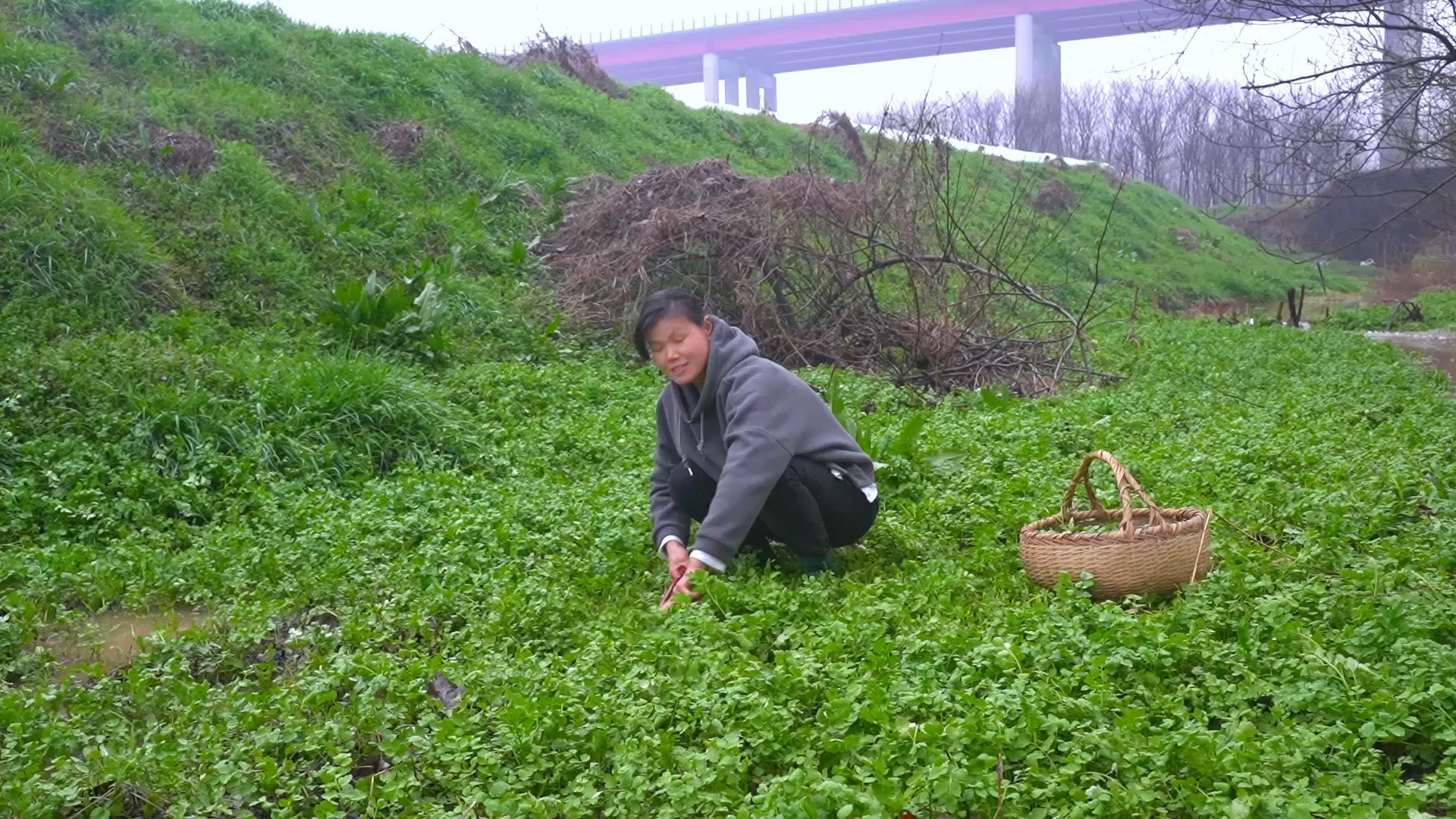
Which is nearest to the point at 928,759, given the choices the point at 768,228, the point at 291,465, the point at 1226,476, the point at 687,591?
the point at 687,591

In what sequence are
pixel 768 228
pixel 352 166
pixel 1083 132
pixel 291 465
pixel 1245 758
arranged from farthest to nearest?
pixel 1083 132 → pixel 352 166 → pixel 768 228 → pixel 291 465 → pixel 1245 758

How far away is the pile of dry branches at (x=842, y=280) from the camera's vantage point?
36.7 feet

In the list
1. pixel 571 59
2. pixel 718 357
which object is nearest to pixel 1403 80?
pixel 718 357

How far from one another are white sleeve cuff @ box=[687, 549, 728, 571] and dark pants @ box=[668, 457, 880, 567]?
0.60ft

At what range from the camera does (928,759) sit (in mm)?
2807

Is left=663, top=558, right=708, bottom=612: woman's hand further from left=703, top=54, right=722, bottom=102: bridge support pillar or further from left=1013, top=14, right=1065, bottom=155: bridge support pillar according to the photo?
left=703, top=54, right=722, bottom=102: bridge support pillar

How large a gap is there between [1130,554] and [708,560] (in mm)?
1526

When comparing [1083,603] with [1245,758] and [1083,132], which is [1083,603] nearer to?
[1245,758]

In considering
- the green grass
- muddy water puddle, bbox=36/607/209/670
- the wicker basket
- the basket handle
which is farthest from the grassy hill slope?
A: the wicker basket

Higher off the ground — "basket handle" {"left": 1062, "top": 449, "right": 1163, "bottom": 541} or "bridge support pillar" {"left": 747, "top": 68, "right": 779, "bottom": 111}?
"bridge support pillar" {"left": 747, "top": 68, "right": 779, "bottom": 111}

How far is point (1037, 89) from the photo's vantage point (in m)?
51.5

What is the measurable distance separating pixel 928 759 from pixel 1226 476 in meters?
3.70

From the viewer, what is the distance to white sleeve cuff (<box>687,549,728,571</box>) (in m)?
4.46

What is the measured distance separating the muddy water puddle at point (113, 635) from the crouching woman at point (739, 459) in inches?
Answer: 79.1
